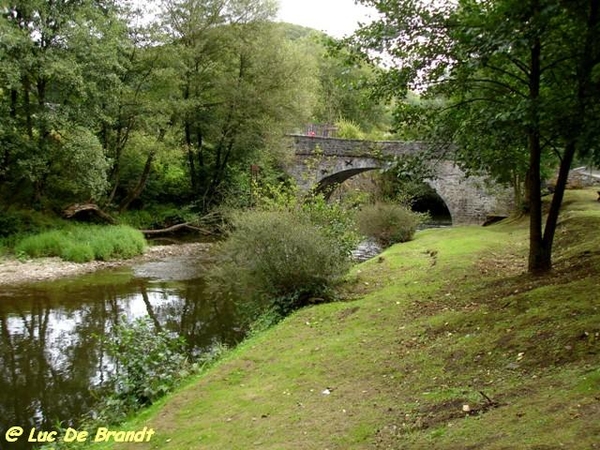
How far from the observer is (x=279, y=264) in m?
10.0

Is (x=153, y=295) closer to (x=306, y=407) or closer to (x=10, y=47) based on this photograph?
(x=10, y=47)

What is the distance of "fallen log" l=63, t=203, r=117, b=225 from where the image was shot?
22344 millimetres

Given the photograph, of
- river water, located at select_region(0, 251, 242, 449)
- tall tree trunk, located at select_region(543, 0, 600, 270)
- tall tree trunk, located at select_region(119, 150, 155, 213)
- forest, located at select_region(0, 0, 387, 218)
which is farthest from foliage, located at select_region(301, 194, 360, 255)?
tall tree trunk, located at select_region(119, 150, 155, 213)

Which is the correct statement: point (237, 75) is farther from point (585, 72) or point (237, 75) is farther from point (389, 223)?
point (585, 72)

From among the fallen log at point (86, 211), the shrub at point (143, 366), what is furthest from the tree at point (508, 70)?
the fallen log at point (86, 211)

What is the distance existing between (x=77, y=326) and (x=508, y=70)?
406 inches

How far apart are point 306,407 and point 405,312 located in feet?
11.2

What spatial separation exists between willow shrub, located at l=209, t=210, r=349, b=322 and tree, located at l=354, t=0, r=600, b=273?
9.94ft

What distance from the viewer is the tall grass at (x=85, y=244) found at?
62.6 ft

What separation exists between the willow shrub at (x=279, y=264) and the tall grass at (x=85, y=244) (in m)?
10.5

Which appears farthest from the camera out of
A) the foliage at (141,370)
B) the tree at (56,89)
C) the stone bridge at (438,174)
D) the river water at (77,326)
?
the stone bridge at (438,174)

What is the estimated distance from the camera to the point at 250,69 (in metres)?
27.4

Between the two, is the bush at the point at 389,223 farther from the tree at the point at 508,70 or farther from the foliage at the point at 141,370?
the foliage at the point at 141,370

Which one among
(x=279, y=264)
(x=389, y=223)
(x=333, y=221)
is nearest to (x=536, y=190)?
(x=279, y=264)
